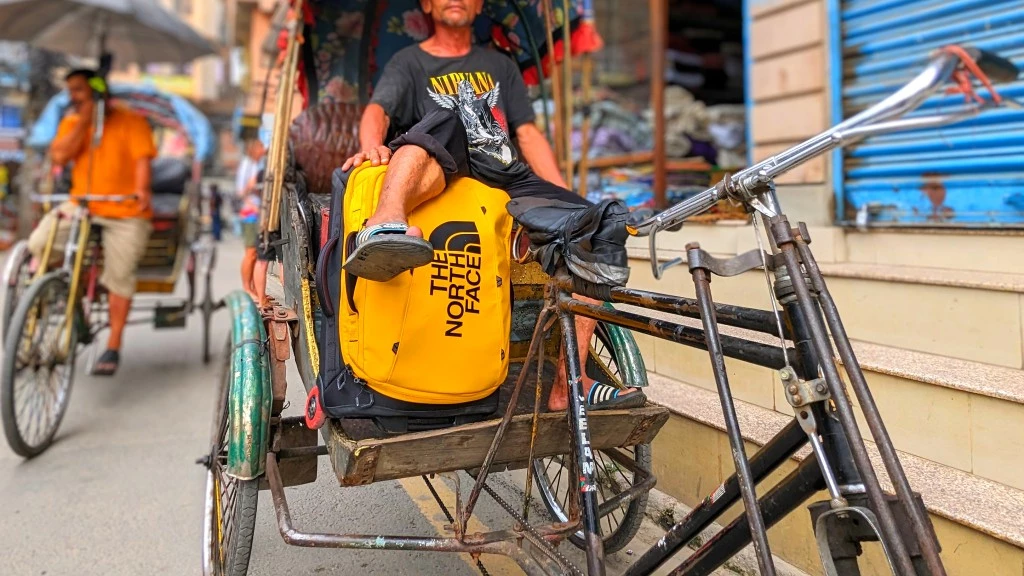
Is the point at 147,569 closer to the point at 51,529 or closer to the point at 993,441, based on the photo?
the point at 51,529

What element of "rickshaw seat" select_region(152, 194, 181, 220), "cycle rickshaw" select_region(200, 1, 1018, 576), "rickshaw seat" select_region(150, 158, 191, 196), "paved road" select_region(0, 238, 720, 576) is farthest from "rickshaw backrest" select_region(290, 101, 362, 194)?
"rickshaw seat" select_region(150, 158, 191, 196)

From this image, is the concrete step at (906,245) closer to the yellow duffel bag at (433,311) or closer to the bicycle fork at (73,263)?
the yellow duffel bag at (433,311)

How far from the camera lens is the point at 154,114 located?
668cm

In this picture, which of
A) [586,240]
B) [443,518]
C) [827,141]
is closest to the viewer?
[827,141]

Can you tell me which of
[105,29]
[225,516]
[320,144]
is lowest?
[225,516]

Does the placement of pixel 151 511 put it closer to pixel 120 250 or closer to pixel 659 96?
pixel 120 250

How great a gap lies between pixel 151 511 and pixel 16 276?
2501 mm

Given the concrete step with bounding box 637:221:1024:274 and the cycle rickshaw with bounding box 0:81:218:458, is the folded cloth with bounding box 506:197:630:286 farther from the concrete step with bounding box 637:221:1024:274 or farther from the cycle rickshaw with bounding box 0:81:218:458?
the cycle rickshaw with bounding box 0:81:218:458

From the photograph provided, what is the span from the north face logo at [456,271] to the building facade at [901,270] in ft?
3.24

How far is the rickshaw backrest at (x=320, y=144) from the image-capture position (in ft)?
11.0

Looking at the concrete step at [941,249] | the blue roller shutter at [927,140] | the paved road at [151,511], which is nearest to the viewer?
the paved road at [151,511]

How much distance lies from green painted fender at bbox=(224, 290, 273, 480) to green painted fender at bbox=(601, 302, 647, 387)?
119 centimetres

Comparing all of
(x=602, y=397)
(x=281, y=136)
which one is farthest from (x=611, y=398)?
(x=281, y=136)

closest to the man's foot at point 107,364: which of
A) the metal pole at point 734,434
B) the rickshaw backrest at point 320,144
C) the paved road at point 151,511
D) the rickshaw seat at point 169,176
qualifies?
the paved road at point 151,511
